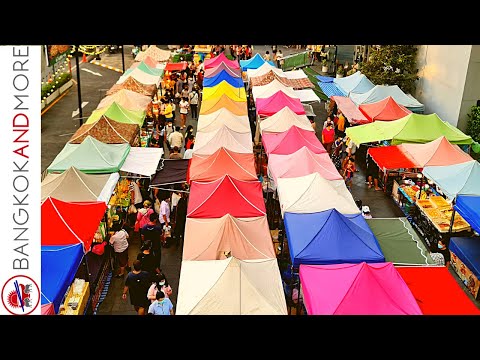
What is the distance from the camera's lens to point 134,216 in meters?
12.4

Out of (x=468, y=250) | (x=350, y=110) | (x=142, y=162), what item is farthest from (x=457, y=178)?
(x=142, y=162)

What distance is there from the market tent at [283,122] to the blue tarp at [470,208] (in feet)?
16.9

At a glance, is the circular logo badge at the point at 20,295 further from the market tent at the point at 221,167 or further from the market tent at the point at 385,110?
the market tent at the point at 385,110

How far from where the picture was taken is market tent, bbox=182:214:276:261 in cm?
919

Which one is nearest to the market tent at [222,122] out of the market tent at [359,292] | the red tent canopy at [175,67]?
the market tent at [359,292]

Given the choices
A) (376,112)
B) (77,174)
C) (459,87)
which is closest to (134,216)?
(77,174)

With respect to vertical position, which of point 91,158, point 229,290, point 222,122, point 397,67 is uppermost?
point 397,67

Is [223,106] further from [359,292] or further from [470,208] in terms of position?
[359,292]

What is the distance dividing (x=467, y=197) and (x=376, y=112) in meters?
6.30

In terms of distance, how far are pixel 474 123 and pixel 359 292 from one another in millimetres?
10403

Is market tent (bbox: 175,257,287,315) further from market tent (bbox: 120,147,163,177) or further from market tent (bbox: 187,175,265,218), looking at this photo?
market tent (bbox: 120,147,163,177)

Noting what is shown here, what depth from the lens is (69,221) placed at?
9648 mm

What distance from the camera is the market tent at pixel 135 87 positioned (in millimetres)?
18344
